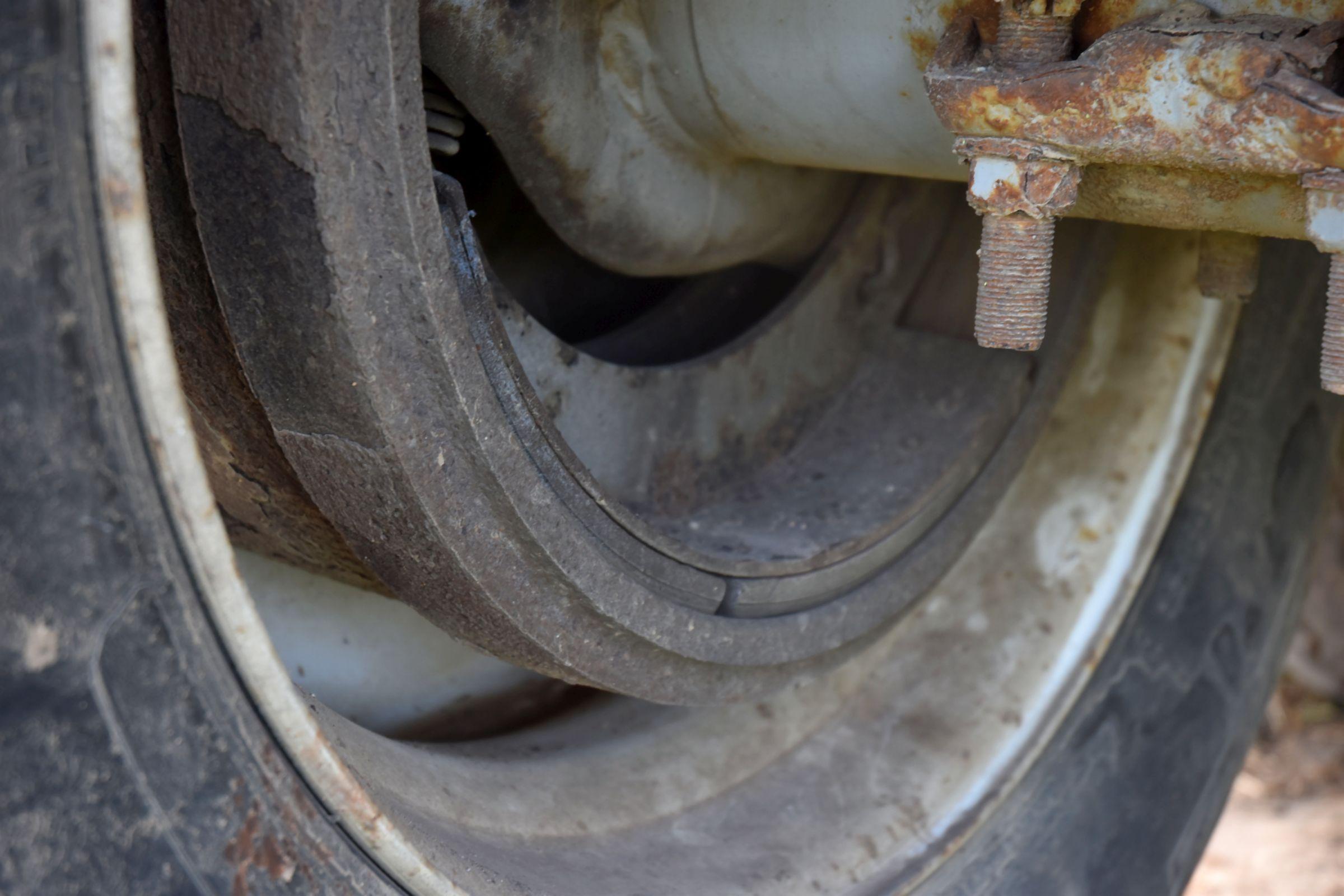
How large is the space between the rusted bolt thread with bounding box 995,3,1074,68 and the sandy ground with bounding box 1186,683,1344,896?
1.61 m

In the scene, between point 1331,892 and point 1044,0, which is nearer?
point 1044,0

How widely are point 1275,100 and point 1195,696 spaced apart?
84cm

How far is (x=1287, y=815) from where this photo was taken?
219cm

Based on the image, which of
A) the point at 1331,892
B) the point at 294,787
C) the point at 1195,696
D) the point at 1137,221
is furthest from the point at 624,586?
the point at 1331,892

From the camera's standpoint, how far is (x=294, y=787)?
2.25ft

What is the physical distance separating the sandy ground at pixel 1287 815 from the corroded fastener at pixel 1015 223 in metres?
1.47

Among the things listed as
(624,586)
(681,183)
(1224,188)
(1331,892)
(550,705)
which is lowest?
(1331,892)

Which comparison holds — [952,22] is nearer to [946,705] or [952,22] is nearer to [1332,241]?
[1332,241]

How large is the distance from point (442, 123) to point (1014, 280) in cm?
40

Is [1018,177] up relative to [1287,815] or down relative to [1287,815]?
up

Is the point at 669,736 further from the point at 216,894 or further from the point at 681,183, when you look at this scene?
the point at 216,894

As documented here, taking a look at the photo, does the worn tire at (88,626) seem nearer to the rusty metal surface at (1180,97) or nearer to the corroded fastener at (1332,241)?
the rusty metal surface at (1180,97)

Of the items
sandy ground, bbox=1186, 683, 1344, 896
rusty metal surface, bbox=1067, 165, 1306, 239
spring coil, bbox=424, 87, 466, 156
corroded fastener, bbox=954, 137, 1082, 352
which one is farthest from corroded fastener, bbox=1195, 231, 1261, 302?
sandy ground, bbox=1186, 683, 1344, 896

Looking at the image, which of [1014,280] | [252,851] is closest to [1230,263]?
[1014,280]
